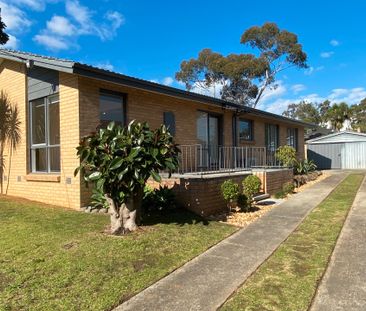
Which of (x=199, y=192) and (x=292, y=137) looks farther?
(x=292, y=137)

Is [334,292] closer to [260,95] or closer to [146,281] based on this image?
[146,281]

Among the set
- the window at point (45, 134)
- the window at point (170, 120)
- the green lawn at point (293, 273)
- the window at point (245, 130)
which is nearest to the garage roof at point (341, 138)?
Result: the window at point (245, 130)

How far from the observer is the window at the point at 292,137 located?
22.3 meters

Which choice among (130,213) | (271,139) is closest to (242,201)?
(130,213)

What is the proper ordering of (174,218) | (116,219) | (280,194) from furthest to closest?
(280,194) < (174,218) < (116,219)

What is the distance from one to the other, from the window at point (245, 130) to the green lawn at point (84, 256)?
924cm

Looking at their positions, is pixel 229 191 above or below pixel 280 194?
above

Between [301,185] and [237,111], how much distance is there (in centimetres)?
434

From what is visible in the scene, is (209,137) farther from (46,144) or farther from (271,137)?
(271,137)

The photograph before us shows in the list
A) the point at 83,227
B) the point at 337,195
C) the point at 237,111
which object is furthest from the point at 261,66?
the point at 83,227

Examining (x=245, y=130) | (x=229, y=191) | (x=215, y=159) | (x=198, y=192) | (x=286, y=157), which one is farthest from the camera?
(x=245, y=130)

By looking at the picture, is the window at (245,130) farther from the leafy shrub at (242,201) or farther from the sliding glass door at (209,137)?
the leafy shrub at (242,201)

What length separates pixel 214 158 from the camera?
14094 millimetres

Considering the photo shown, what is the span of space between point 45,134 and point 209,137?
21.2ft
